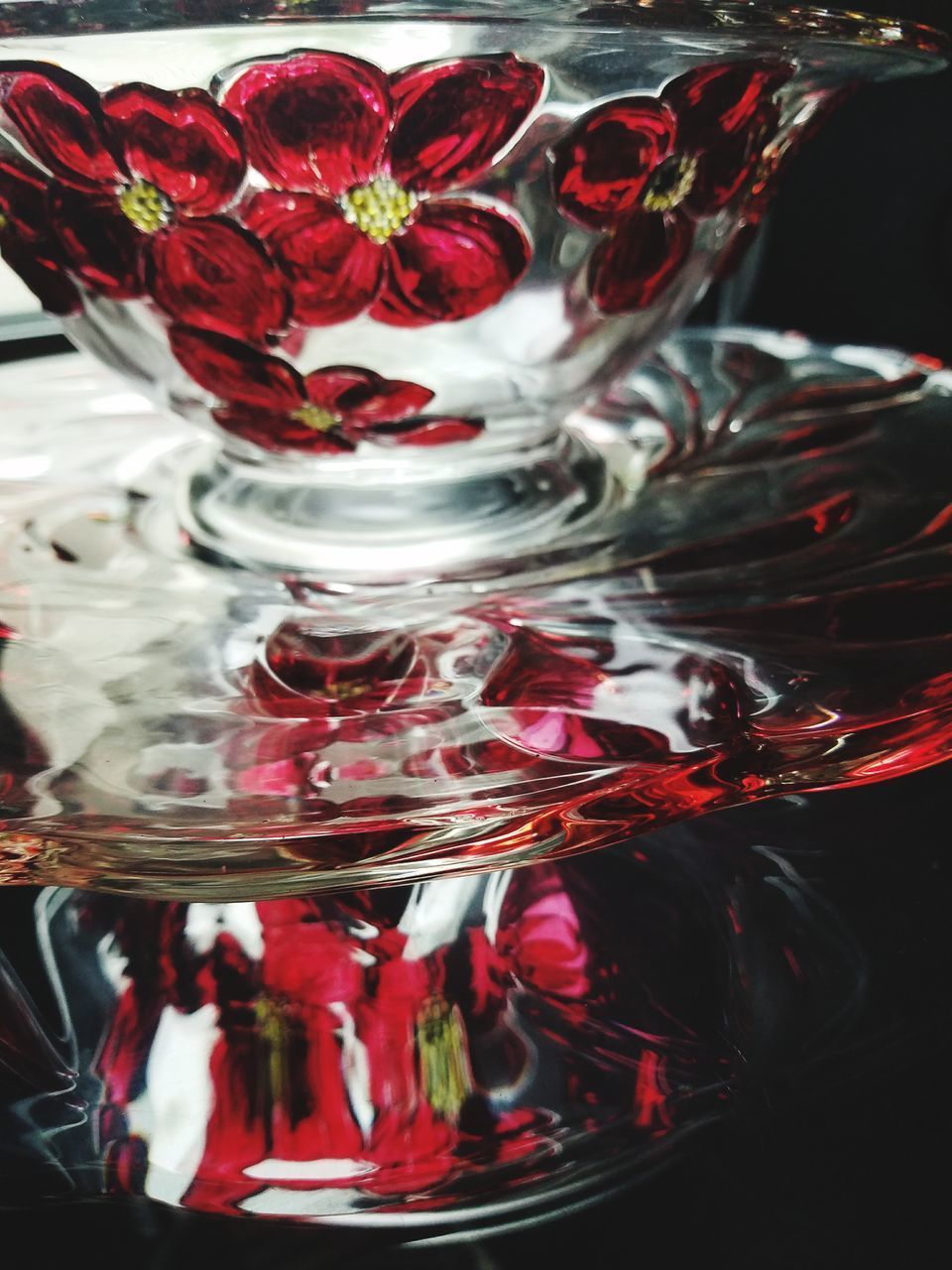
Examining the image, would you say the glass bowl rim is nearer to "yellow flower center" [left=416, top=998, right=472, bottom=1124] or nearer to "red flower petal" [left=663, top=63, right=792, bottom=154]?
"red flower petal" [left=663, top=63, right=792, bottom=154]

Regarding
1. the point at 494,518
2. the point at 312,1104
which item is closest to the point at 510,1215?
the point at 312,1104

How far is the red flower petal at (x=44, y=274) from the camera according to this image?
0.80 feet

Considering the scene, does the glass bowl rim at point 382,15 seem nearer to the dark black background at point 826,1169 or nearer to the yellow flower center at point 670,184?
the yellow flower center at point 670,184

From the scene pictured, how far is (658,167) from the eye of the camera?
0.23 meters

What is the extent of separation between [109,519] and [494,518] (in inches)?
3.7

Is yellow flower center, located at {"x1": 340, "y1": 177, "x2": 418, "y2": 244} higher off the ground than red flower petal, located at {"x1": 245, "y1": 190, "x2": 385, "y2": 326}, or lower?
higher

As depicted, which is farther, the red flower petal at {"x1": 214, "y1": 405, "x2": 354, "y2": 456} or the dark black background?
the red flower petal at {"x1": 214, "y1": 405, "x2": 354, "y2": 456}

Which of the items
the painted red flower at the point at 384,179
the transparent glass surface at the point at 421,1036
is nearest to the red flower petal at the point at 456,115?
the painted red flower at the point at 384,179

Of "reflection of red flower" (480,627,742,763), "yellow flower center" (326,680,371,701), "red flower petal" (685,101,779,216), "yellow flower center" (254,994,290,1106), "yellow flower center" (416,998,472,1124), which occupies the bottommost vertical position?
"yellow flower center" (254,994,290,1106)

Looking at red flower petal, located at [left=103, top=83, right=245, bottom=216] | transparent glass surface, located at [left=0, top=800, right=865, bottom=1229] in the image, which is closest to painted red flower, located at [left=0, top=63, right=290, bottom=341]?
red flower petal, located at [left=103, top=83, right=245, bottom=216]

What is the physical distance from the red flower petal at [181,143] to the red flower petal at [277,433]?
0.05 metres

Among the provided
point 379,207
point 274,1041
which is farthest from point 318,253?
point 274,1041

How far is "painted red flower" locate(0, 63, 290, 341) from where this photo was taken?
0.20 metres

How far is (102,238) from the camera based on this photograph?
0.75 ft
